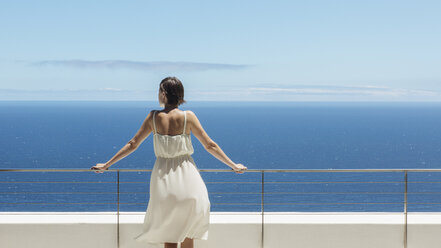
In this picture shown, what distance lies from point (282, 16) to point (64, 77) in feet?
205

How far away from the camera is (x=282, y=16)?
278 ft

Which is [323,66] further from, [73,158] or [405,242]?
[405,242]

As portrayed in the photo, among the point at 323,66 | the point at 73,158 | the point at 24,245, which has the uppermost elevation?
the point at 323,66

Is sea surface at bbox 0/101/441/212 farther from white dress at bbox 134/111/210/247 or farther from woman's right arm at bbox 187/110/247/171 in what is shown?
white dress at bbox 134/111/210/247

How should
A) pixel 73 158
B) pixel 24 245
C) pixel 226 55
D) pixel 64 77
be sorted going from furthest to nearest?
pixel 64 77 < pixel 226 55 < pixel 73 158 < pixel 24 245

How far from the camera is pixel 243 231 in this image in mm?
3277

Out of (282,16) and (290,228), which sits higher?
(282,16)

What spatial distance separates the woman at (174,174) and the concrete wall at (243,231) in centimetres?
66

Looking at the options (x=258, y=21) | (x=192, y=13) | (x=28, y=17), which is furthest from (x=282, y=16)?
(x=28, y=17)

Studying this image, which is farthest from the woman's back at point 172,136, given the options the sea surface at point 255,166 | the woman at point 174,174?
the sea surface at point 255,166

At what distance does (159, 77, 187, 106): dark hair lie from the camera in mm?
2543

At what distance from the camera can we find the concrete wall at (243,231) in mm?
3256

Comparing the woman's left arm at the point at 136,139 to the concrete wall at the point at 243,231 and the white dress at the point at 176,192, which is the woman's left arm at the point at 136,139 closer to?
the white dress at the point at 176,192

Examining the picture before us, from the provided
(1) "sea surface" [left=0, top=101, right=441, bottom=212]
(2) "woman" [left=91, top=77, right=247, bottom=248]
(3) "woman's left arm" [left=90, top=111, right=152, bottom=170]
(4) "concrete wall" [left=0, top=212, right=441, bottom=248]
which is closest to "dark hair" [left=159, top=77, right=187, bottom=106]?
(2) "woman" [left=91, top=77, right=247, bottom=248]
